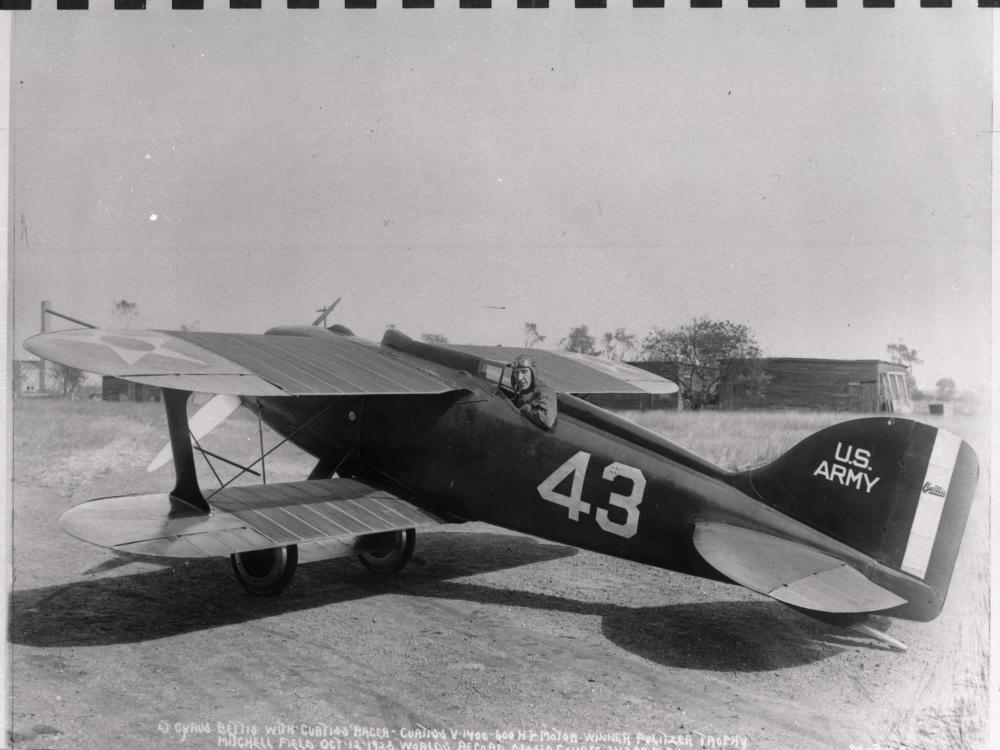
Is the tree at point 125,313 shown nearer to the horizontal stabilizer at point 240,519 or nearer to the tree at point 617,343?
the horizontal stabilizer at point 240,519

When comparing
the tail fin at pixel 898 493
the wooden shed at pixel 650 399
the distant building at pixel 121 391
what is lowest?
the distant building at pixel 121 391

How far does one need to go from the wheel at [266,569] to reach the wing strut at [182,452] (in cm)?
72

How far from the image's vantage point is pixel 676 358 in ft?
78.4

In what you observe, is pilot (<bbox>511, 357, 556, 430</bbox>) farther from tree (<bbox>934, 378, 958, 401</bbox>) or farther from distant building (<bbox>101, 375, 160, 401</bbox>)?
distant building (<bbox>101, 375, 160, 401</bbox>)

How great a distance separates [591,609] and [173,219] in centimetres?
573

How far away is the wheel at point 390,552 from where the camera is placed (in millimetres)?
6898

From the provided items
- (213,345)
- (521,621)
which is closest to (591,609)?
(521,621)

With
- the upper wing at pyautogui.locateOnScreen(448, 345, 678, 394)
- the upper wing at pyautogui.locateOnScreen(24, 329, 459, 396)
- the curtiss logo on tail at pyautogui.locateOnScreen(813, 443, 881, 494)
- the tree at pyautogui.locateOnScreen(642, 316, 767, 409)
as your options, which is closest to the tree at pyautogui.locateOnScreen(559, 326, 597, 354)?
the tree at pyautogui.locateOnScreen(642, 316, 767, 409)

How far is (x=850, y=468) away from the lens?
4.71 meters

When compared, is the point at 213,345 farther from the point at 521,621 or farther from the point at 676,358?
the point at 676,358

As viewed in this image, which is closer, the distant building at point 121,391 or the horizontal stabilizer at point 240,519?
the horizontal stabilizer at point 240,519

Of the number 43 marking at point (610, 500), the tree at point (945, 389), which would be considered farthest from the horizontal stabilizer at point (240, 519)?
the tree at point (945, 389)

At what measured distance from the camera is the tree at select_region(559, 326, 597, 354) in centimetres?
2595

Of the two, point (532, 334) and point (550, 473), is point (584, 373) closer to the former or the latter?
point (550, 473)
